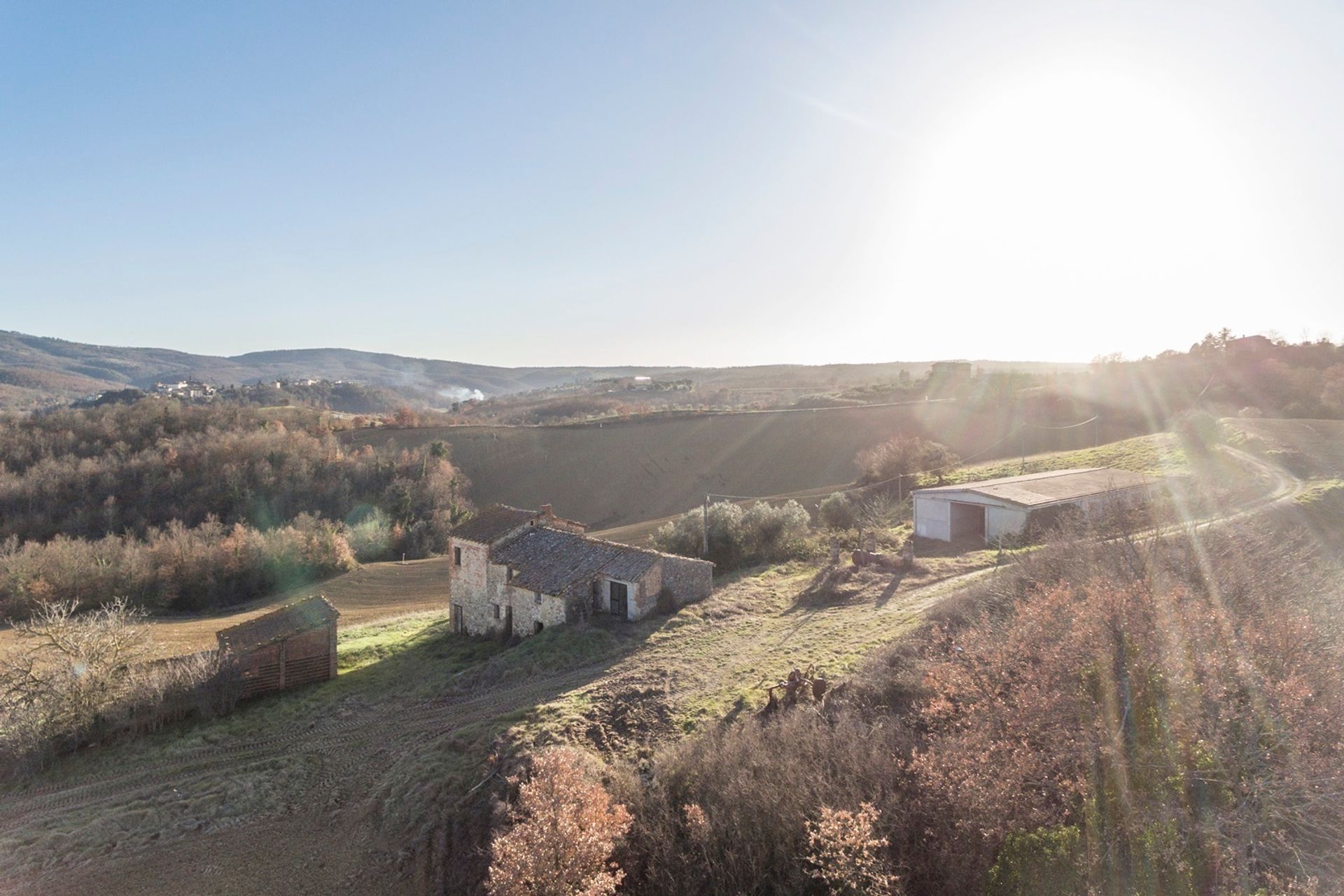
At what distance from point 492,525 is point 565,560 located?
12.4 feet

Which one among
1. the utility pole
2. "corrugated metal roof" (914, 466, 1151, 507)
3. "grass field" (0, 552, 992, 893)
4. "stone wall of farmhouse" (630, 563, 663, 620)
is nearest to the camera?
"grass field" (0, 552, 992, 893)

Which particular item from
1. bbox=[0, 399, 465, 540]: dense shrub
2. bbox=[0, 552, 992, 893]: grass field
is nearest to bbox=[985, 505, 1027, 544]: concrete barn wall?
bbox=[0, 552, 992, 893]: grass field

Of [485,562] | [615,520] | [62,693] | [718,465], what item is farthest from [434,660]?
[718,465]

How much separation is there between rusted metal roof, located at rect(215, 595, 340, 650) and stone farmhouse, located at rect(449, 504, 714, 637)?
14.7ft

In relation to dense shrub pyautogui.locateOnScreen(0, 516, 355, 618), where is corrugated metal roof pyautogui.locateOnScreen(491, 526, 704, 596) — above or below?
above

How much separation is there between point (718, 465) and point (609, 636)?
127ft

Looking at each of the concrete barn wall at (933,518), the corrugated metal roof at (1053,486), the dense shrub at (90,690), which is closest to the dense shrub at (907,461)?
the corrugated metal roof at (1053,486)

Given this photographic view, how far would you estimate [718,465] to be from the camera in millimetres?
56812

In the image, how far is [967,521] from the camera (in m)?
27.4

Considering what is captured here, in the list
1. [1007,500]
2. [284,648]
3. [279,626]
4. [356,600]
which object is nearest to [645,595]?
[284,648]

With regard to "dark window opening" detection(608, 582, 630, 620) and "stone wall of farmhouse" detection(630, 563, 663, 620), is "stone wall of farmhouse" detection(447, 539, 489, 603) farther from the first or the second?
"stone wall of farmhouse" detection(630, 563, 663, 620)

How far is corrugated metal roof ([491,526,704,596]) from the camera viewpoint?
67.5 ft

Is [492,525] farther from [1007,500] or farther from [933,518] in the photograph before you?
[1007,500]

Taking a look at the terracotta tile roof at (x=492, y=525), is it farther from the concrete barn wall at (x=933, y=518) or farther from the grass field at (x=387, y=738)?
the concrete barn wall at (x=933, y=518)
